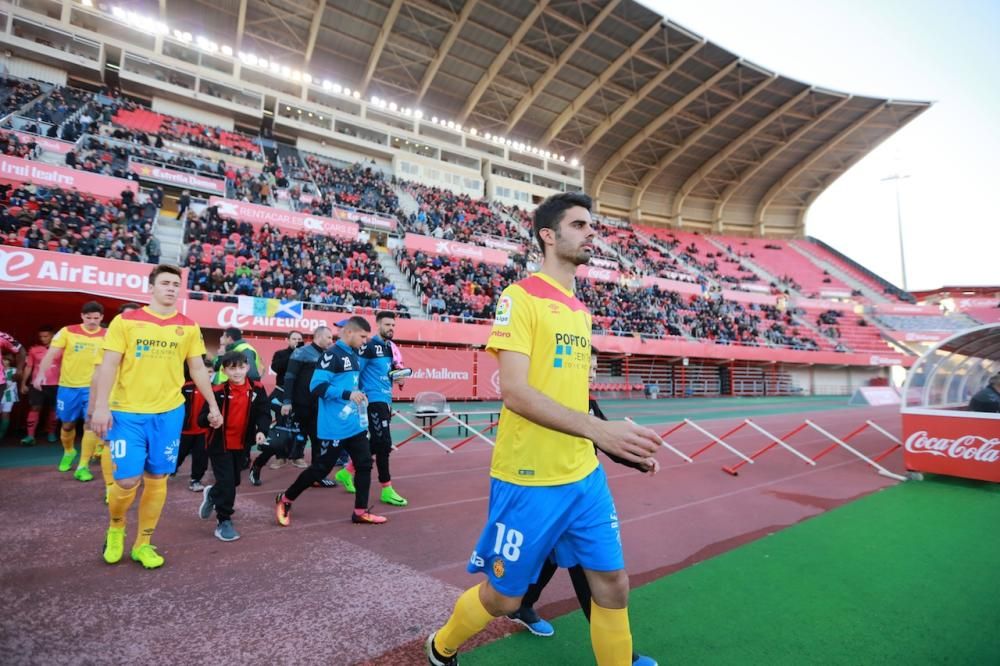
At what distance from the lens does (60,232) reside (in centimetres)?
1517

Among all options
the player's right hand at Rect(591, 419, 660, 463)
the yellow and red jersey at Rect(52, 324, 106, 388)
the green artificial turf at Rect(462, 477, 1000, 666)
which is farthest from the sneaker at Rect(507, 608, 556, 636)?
the yellow and red jersey at Rect(52, 324, 106, 388)

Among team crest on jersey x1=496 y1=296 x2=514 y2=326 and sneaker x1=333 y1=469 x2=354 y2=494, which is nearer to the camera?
team crest on jersey x1=496 y1=296 x2=514 y2=326

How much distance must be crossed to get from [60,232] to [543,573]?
19.3m

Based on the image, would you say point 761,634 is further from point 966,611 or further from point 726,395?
point 726,395

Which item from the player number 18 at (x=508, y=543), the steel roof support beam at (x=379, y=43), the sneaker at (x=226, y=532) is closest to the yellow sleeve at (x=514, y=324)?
the player number 18 at (x=508, y=543)

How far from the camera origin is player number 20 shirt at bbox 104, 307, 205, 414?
3518mm

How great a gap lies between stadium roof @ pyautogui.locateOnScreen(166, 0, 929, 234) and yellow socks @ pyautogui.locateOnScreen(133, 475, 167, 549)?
33.3 metres

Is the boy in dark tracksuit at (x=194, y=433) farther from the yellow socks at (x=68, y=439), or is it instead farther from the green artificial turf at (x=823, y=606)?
the green artificial turf at (x=823, y=606)

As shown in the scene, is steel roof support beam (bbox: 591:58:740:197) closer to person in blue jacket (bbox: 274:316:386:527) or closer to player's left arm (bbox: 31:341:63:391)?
person in blue jacket (bbox: 274:316:386:527)

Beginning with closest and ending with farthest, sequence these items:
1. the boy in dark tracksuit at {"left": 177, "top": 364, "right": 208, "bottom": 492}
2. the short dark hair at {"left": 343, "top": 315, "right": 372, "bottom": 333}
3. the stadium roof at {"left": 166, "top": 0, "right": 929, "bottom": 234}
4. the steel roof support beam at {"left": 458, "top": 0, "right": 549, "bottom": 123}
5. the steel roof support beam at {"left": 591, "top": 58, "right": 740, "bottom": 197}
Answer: the boy in dark tracksuit at {"left": 177, "top": 364, "right": 208, "bottom": 492} < the short dark hair at {"left": 343, "top": 315, "right": 372, "bottom": 333} < the steel roof support beam at {"left": 458, "top": 0, "right": 549, "bottom": 123} < the stadium roof at {"left": 166, "top": 0, "right": 929, "bottom": 234} < the steel roof support beam at {"left": 591, "top": 58, "right": 740, "bottom": 197}

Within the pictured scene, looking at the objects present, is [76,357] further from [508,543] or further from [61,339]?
[508,543]

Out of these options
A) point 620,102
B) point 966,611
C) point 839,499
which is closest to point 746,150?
point 620,102

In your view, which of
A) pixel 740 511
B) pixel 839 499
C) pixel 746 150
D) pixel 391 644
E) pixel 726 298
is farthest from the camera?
pixel 746 150

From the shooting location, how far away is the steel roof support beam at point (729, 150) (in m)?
39.6
